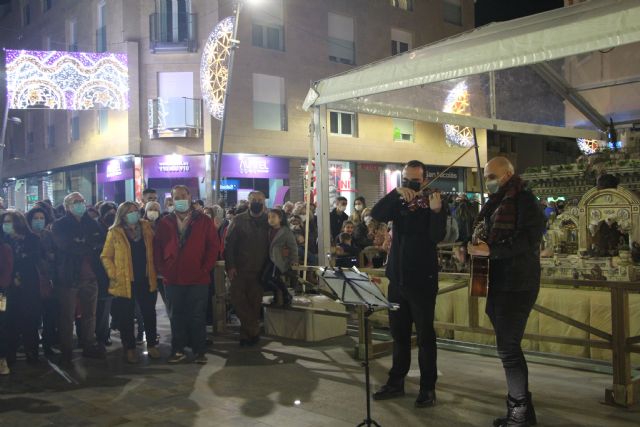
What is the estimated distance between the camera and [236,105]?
2200 cm

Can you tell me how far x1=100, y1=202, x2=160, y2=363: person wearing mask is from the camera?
732cm

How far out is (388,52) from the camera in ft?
89.4

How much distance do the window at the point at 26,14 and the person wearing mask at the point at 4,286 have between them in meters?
29.1

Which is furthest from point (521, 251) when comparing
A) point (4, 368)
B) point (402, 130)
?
point (402, 130)

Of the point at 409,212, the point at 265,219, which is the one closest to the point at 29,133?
the point at 265,219

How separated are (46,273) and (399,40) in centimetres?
2329

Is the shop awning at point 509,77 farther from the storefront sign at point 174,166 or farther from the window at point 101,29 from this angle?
the window at point 101,29

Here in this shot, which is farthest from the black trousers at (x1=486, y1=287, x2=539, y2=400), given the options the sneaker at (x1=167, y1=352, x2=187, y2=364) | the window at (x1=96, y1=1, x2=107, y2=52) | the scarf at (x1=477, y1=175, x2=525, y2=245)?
the window at (x1=96, y1=1, x2=107, y2=52)

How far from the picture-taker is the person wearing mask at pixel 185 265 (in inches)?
285

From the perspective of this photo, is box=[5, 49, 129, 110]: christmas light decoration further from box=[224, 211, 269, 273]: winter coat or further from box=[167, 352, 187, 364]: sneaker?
box=[167, 352, 187, 364]: sneaker

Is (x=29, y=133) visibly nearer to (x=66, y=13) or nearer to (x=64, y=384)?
(x=66, y=13)

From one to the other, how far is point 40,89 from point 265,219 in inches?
513

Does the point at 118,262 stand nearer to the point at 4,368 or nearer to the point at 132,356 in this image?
the point at 132,356

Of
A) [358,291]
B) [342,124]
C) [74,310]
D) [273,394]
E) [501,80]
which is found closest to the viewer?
[358,291]
